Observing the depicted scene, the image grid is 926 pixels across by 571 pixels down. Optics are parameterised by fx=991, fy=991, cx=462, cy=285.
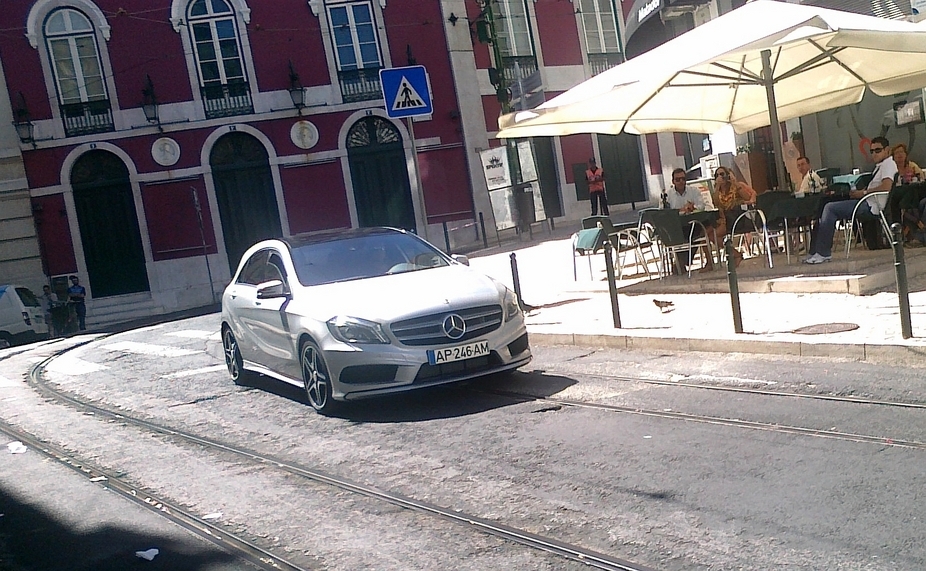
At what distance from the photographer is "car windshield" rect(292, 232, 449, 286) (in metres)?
8.71

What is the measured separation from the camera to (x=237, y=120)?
29.0 metres

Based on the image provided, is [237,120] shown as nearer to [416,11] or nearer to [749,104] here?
[416,11]

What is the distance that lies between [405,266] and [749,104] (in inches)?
278

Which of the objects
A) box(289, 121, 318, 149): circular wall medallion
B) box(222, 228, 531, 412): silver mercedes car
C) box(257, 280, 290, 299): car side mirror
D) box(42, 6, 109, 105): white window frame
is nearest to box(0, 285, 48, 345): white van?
box(42, 6, 109, 105): white window frame

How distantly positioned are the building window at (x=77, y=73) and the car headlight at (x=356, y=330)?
2298 centimetres

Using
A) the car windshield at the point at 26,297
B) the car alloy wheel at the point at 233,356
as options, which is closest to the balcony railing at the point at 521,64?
the car windshield at the point at 26,297

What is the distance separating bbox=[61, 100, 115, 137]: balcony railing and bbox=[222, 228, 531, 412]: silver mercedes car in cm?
2086

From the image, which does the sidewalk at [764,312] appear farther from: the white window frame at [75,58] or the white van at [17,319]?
the white window frame at [75,58]

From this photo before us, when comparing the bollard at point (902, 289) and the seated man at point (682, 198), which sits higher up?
the seated man at point (682, 198)

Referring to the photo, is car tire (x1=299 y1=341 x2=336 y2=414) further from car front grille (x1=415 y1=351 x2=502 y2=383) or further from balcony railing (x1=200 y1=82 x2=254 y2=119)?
balcony railing (x1=200 y1=82 x2=254 y2=119)

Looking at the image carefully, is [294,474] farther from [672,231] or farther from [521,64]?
[521,64]

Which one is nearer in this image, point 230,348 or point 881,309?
point 881,309

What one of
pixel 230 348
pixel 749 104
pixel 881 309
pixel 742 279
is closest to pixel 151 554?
pixel 230 348

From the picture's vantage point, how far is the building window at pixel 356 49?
29672 millimetres
